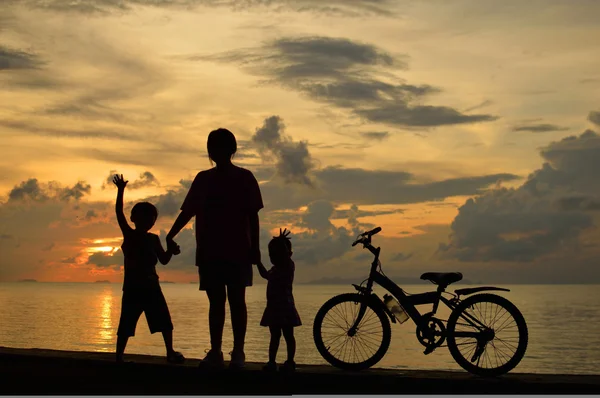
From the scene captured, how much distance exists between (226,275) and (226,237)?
409 millimetres

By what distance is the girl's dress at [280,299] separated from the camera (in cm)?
859

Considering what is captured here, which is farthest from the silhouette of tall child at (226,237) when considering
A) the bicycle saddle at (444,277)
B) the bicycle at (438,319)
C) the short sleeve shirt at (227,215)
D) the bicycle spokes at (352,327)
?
the bicycle saddle at (444,277)

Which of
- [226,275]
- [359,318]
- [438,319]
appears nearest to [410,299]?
[438,319]

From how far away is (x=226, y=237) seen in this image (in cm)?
835

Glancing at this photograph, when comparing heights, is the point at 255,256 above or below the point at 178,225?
below

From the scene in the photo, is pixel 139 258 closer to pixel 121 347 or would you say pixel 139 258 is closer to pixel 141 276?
pixel 141 276

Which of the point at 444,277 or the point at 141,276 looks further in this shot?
the point at 141,276

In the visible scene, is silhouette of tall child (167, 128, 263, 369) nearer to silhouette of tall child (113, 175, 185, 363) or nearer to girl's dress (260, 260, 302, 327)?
girl's dress (260, 260, 302, 327)

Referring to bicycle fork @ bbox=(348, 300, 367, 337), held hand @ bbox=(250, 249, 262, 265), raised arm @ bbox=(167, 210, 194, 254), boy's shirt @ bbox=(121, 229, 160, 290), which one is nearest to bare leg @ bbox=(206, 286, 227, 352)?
held hand @ bbox=(250, 249, 262, 265)

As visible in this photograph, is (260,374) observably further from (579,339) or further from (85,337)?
(579,339)

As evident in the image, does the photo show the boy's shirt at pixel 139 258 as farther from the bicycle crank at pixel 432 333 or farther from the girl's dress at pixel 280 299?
the bicycle crank at pixel 432 333

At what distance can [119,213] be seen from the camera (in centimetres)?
889

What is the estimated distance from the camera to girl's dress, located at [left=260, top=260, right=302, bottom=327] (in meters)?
8.59

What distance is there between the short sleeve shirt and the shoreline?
4.14 feet
